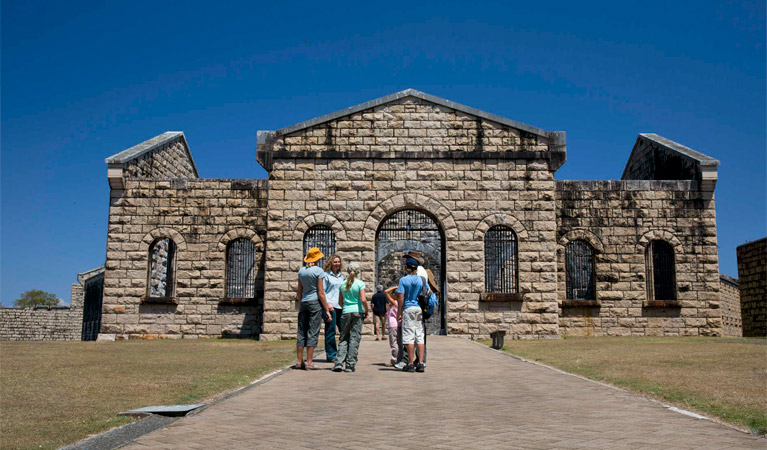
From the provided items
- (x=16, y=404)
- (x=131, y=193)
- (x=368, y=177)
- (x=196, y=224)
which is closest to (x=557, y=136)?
(x=368, y=177)

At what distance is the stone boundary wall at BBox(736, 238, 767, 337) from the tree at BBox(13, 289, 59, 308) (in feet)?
204

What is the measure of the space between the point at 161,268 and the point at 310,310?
12.0 metres

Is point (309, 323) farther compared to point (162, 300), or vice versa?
point (162, 300)

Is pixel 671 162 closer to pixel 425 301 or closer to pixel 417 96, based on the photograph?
pixel 417 96

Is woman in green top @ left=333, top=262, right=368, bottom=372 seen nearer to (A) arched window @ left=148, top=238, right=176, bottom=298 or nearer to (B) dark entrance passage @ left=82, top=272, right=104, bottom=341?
(A) arched window @ left=148, top=238, right=176, bottom=298

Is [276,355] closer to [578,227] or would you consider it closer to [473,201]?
[473,201]

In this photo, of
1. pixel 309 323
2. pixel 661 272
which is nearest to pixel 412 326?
pixel 309 323

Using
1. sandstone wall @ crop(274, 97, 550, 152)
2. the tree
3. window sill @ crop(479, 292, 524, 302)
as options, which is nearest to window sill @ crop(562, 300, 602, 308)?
window sill @ crop(479, 292, 524, 302)

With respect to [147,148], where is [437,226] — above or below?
below

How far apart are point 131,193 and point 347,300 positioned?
11195 mm

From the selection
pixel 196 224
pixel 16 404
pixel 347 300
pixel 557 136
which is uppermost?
pixel 557 136

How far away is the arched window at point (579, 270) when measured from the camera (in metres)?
19.7

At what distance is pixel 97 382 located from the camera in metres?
8.09

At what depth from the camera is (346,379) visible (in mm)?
8945
